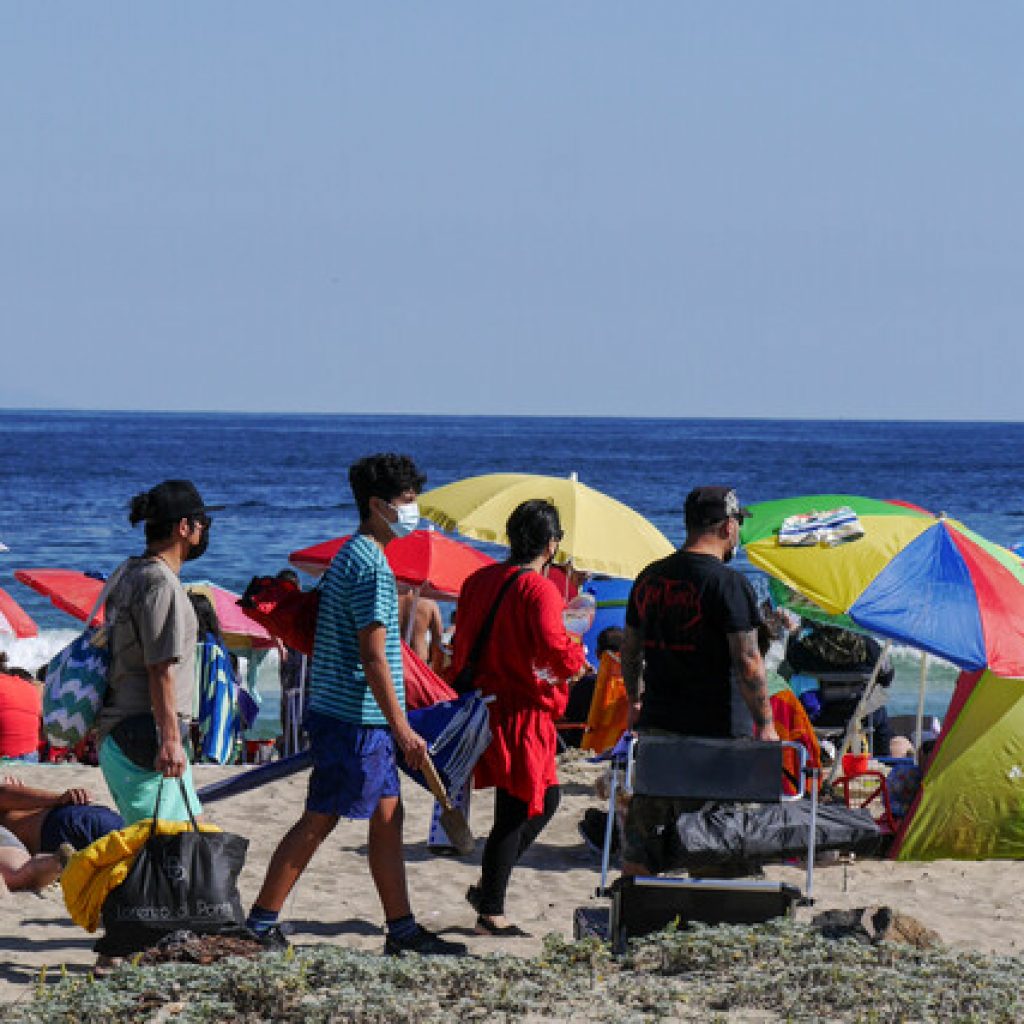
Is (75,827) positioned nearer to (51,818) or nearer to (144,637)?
(51,818)

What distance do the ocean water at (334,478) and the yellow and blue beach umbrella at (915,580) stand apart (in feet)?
28.9

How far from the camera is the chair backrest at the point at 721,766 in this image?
5770mm

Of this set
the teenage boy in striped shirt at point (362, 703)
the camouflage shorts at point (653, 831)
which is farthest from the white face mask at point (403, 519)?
the camouflage shorts at point (653, 831)

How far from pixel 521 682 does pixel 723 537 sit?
34.0 inches

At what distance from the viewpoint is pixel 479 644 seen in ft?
20.5

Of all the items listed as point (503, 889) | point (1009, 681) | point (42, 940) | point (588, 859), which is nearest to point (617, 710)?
point (588, 859)

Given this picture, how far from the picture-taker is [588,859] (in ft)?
26.2

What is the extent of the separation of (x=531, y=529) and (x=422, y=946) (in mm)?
1410

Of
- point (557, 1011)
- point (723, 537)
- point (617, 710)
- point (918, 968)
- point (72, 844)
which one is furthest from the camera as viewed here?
point (617, 710)

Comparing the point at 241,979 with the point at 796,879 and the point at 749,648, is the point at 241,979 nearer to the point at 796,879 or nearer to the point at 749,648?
the point at 749,648

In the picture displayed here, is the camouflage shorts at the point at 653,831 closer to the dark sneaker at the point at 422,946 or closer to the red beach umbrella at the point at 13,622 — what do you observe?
the dark sneaker at the point at 422,946

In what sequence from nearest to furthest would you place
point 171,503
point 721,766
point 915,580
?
1. point 171,503
2. point 721,766
3. point 915,580

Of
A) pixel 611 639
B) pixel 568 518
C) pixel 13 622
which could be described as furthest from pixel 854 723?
pixel 13 622

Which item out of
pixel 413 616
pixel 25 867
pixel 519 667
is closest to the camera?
pixel 519 667
